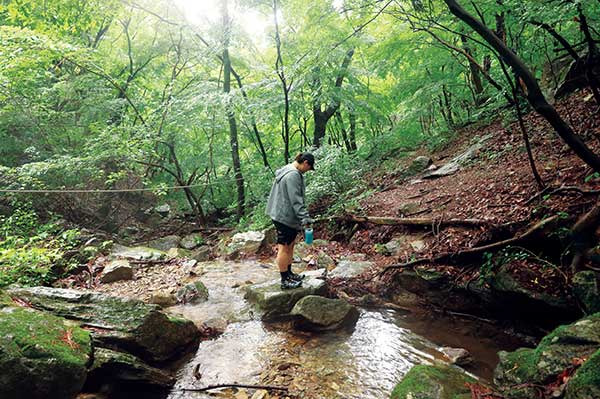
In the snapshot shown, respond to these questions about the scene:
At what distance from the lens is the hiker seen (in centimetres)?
509

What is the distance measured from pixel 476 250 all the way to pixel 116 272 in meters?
6.85

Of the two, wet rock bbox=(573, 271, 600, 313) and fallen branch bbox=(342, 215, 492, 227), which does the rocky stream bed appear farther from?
fallen branch bbox=(342, 215, 492, 227)

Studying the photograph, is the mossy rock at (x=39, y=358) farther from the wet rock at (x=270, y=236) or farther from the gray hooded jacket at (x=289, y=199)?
the wet rock at (x=270, y=236)

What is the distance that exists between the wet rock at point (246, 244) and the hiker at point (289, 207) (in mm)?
3628

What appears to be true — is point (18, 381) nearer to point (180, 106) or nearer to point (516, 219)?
point (516, 219)

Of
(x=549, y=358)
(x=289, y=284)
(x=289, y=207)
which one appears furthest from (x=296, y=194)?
(x=549, y=358)

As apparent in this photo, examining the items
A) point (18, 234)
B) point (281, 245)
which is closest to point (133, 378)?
point (281, 245)

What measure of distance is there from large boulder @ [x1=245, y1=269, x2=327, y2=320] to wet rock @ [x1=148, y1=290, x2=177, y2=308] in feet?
4.29

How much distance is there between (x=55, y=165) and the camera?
9.87 m

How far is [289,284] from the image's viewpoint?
534 cm

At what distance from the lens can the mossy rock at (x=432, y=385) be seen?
8.77 ft

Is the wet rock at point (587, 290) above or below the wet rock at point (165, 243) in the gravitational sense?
below

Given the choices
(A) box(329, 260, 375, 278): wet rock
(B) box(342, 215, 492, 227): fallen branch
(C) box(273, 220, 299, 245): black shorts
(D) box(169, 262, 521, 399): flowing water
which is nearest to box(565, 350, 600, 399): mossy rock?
(D) box(169, 262, 521, 399): flowing water

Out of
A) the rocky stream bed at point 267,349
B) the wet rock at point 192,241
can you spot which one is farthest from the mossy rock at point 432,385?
the wet rock at point 192,241
